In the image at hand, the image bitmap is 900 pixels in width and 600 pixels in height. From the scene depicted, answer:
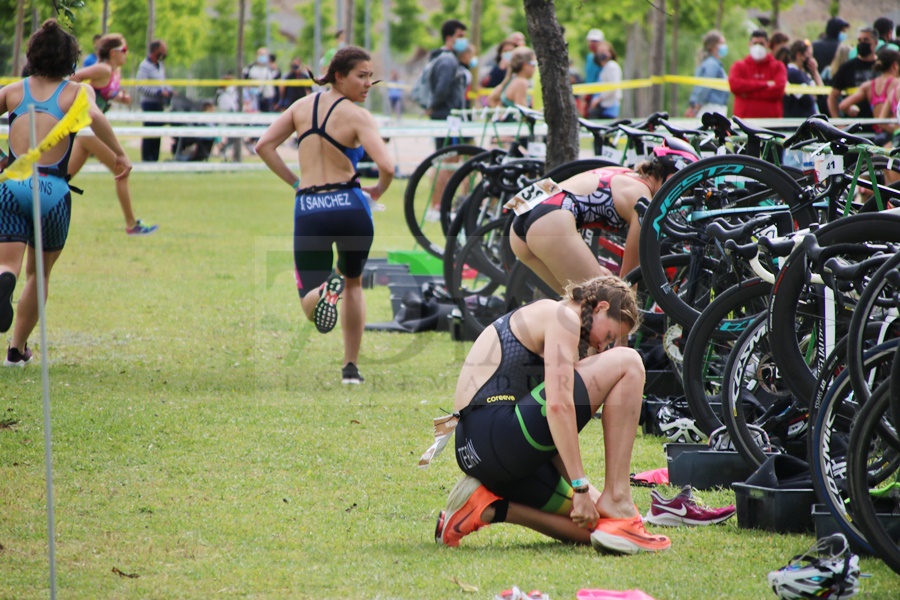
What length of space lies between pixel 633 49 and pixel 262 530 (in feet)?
142

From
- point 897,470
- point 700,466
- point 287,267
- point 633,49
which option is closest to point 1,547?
point 700,466

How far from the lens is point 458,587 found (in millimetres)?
3932

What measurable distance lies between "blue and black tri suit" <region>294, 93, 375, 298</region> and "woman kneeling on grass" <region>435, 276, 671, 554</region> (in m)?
2.87

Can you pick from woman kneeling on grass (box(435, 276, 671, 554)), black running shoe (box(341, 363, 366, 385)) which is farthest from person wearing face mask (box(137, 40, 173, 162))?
woman kneeling on grass (box(435, 276, 671, 554))

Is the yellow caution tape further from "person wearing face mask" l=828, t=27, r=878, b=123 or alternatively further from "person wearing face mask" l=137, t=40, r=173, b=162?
"person wearing face mask" l=137, t=40, r=173, b=162

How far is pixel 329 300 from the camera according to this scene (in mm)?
7223

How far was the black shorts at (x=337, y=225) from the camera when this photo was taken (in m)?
7.23

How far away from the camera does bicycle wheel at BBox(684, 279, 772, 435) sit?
5.05 metres

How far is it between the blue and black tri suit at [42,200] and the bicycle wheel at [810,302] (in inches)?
169

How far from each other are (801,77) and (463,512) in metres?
14.0

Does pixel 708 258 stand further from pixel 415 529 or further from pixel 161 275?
pixel 161 275

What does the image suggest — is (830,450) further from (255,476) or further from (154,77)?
(154,77)

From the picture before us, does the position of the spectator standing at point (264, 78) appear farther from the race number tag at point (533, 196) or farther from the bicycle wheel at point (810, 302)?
the bicycle wheel at point (810, 302)

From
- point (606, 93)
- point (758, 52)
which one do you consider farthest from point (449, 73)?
point (758, 52)
